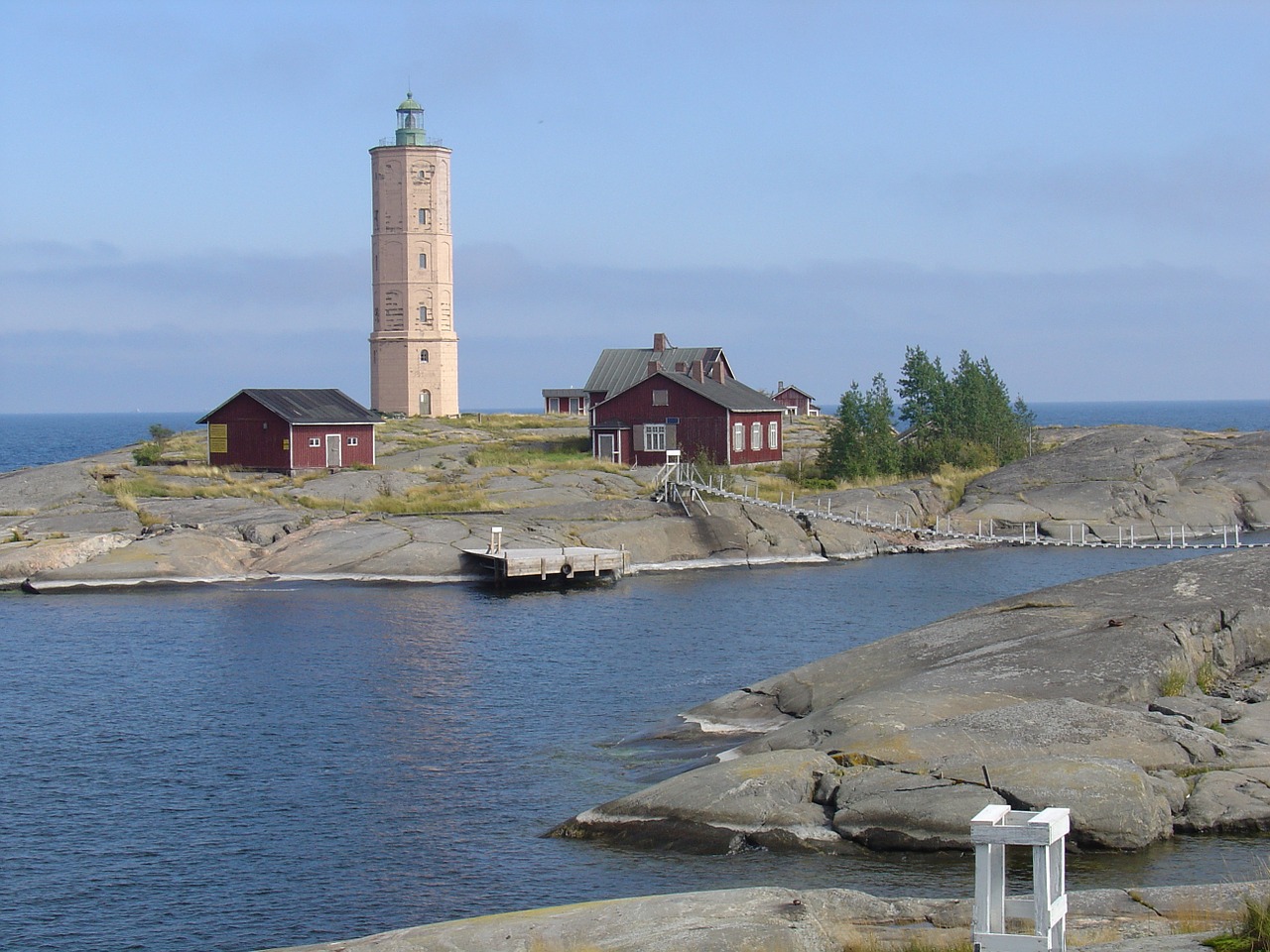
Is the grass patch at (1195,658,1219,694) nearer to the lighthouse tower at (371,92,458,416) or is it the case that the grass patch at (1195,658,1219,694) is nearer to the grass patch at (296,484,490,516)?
the grass patch at (296,484,490,516)

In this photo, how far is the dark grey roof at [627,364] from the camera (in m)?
79.9

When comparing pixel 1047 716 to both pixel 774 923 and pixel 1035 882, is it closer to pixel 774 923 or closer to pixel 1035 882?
pixel 774 923

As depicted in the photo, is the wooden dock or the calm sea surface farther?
the wooden dock

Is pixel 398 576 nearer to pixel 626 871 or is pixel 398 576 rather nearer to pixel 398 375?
pixel 626 871

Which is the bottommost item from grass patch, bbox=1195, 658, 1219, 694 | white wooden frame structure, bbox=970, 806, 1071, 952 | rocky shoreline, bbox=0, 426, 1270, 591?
grass patch, bbox=1195, 658, 1219, 694

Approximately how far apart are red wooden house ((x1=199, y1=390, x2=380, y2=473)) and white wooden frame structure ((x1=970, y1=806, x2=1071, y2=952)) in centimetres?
5452

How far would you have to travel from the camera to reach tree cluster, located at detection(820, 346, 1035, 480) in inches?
2717

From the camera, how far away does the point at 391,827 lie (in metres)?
22.3

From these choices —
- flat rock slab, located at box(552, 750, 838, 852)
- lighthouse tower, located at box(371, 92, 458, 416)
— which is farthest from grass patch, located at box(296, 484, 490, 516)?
flat rock slab, located at box(552, 750, 838, 852)

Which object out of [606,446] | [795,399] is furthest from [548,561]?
[795,399]

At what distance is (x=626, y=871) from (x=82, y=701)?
53.9ft

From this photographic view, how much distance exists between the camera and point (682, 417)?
2675 inches

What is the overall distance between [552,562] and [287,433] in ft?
59.0

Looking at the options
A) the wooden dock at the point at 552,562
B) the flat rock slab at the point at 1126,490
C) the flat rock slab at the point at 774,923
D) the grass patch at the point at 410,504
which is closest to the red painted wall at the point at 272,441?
the grass patch at the point at 410,504
